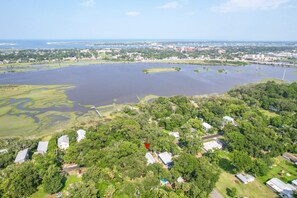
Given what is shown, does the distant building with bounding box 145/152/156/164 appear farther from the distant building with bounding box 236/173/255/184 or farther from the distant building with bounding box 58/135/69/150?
the distant building with bounding box 58/135/69/150

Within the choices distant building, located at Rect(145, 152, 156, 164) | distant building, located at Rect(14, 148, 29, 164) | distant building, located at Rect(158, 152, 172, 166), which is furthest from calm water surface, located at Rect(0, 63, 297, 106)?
distant building, located at Rect(158, 152, 172, 166)

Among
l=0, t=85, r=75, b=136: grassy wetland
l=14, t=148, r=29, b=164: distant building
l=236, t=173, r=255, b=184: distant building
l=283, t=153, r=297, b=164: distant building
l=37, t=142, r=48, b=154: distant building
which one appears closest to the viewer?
l=236, t=173, r=255, b=184: distant building

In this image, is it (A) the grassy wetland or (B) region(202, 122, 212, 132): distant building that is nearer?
(B) region(202, 122, 212, 132): distant building

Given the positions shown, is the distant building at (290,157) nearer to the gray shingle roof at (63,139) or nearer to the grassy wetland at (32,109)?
the gray shingle roof at (63,139)

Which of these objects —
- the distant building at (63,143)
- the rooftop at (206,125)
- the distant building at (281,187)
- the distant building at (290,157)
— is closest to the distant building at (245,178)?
the distant building at (281,187)

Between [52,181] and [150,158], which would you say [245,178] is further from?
[52,181]

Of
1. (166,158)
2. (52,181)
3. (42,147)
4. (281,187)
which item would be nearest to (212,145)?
(166,158)

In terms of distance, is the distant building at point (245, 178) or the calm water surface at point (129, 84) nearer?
the distant building at point (245, 178)
